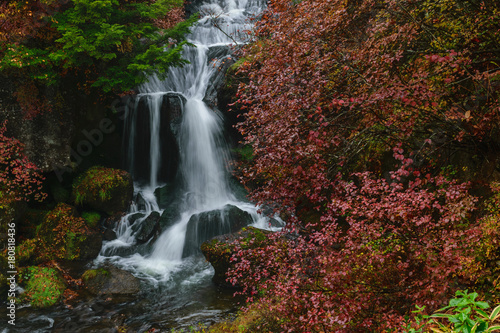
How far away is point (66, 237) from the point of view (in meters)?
9.57

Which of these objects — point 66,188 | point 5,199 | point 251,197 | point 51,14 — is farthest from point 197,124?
point 251,197

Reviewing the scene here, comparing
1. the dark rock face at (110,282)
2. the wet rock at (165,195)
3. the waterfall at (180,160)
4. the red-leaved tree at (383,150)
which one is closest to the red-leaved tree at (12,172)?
the dark rock face at (110,282)

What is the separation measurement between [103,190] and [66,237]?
198 centimetres

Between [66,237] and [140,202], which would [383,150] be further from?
[140,202]

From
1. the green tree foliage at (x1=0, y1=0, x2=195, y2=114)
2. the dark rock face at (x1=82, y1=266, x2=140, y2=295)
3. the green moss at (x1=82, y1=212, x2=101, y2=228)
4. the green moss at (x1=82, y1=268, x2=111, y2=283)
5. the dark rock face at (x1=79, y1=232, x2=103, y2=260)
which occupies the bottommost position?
the dark rock face at (x1=82, y1=266, x2=140, y2=295)

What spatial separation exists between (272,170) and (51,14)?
27.1ft

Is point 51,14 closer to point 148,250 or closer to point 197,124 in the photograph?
point 197,124

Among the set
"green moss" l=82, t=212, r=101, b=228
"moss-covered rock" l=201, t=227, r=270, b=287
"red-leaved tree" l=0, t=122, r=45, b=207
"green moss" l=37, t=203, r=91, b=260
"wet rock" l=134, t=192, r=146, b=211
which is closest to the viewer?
"moss-covered rock" l=201, t=227, r=270, b=287

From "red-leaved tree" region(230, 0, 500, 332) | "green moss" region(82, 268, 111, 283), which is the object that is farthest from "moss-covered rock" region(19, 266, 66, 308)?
"red-leaved tree" region(230, 0, 500, 332)

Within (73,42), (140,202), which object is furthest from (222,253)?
(73,42)

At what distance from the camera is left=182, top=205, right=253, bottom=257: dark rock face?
33.6 feet

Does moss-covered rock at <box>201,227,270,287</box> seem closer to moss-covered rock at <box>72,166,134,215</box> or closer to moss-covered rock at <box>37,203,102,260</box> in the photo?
moss-covered rock at <box>37,203,102,260</box>

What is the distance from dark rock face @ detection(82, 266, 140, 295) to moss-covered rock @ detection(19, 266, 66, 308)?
61cm

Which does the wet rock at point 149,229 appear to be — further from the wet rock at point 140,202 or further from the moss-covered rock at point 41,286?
the moss-covered rock at point 41,286
